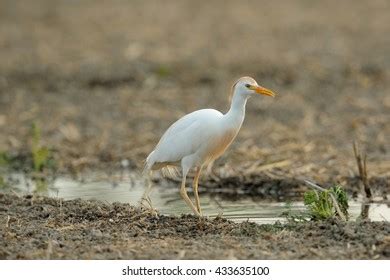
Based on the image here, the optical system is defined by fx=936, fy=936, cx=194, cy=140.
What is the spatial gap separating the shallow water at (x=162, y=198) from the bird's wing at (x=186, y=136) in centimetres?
74

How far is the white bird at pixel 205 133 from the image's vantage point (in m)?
9.18

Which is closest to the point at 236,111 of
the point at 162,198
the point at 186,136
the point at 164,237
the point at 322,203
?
the point at 186,136

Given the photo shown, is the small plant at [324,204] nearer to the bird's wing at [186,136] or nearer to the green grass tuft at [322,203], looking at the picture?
the green grass tuft at [322,203]

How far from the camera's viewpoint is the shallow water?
387 inches

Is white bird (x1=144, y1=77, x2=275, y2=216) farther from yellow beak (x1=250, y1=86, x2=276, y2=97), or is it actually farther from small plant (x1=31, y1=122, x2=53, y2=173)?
small plant (x1=31, y1=122, x2=53, y2=173)

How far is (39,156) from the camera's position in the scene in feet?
Result: 39.8

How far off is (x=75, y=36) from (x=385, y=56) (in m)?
7.16

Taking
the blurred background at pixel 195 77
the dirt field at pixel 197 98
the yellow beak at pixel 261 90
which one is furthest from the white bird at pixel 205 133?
the blurred background at pixel 195 77

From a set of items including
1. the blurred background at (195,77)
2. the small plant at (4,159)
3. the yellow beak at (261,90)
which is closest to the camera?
the yellow beak at (261,90)

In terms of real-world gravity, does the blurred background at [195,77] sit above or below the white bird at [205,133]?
above

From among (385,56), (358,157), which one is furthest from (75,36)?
(358,157)

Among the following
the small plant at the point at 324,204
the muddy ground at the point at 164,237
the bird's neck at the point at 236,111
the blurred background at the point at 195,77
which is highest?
the blurred background at the point at 195,77

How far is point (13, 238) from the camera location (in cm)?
808

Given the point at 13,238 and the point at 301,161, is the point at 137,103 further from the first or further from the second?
the point at 13,238
